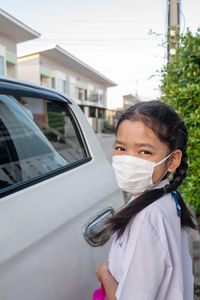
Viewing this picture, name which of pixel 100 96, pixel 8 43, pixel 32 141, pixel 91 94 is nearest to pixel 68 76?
pixel 91 94

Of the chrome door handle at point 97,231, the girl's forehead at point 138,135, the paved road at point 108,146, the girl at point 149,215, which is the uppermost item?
the girl's forehead at point 138,135

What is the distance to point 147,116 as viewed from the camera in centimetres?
95

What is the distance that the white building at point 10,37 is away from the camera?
13039 mm

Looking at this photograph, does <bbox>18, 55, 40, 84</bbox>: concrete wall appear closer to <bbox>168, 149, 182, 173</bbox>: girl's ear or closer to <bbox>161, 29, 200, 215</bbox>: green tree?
<bbox>161, 29, 200, 215</bbox>: green tree

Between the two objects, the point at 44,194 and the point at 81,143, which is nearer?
the point at 44,194

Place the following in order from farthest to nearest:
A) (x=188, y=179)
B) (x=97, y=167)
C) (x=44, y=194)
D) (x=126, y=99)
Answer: (x=126, y=99) → (x=188, y=179) → (x=97, y=167) → (x=44, y=194)

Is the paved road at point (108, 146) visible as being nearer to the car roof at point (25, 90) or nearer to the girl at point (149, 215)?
the car roof at point (25, 90)

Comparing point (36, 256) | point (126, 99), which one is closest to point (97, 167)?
point (36, 256)

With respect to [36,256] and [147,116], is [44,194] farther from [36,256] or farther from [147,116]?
[147,116]

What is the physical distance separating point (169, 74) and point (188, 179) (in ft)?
4.92

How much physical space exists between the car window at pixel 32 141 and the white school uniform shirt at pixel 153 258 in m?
0.65

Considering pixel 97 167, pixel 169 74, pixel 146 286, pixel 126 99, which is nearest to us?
pixel 146 286

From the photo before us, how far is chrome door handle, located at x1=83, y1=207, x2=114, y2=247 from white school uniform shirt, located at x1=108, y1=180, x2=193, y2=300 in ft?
1.13

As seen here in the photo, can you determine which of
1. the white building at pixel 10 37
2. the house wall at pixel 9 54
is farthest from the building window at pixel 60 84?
the white building at pixel 10 37
